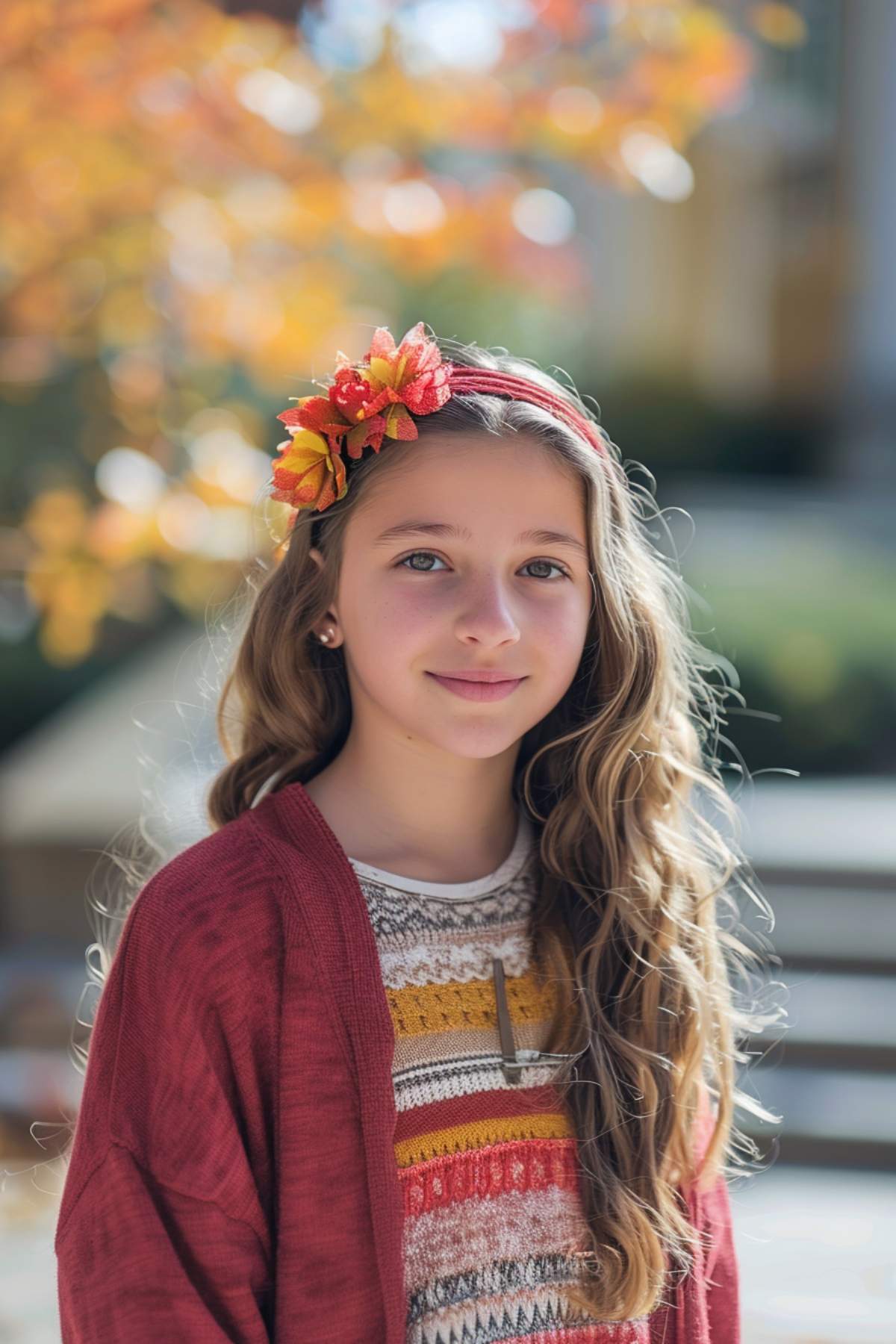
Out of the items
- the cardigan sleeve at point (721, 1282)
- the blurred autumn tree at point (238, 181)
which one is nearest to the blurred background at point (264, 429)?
the blurred autumn tree at point (238, 181)

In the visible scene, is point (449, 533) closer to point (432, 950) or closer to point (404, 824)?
point (404, 824)

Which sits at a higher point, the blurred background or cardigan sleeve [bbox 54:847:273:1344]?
the blurred background

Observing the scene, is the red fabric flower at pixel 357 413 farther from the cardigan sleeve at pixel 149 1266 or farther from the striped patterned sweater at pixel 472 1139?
the cardigan sleeve at pixel 149 1266

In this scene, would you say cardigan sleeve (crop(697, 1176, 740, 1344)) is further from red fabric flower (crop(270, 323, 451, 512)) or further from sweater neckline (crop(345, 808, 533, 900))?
red fabric flower (crop(270, 323, 451, 512))

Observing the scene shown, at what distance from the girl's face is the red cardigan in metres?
0.25

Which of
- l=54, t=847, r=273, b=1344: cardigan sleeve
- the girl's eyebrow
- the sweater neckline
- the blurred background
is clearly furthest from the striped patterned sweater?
the blurred background

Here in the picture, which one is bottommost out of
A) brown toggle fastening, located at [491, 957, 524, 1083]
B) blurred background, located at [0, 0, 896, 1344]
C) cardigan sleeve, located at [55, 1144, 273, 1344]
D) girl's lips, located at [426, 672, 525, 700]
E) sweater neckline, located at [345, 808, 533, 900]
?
cardigan sleeve, located at [55, 1144, 273, 1344]

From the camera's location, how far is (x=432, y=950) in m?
1.53

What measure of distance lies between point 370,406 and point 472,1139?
0.78 meters

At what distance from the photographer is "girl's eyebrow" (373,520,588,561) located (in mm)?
1479

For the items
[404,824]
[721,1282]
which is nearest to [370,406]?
[404,824]

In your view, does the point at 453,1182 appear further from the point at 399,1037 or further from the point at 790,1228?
the point at 790,1228

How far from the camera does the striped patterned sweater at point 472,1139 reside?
1.45 m

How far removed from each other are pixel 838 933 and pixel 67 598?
242cm
